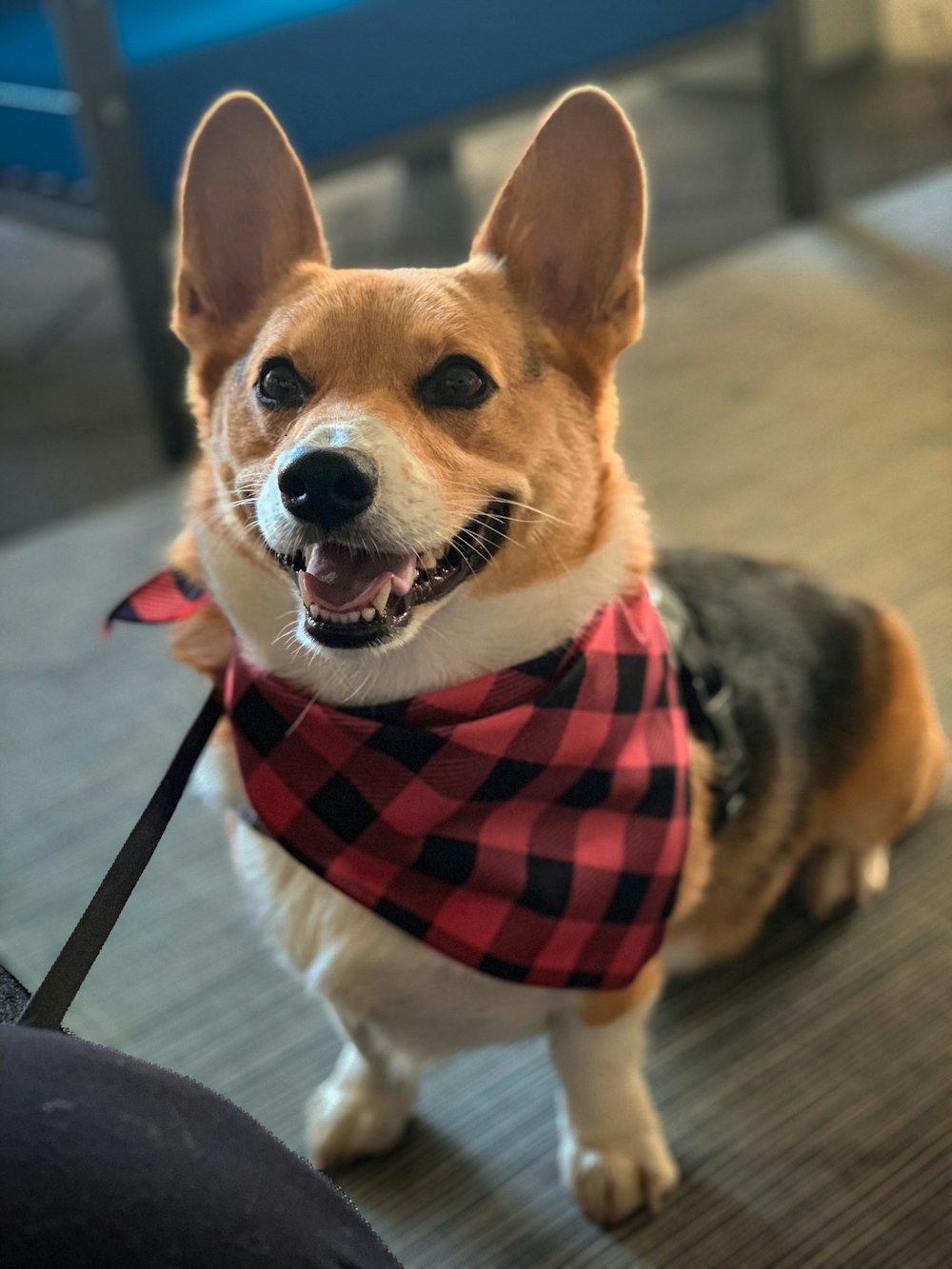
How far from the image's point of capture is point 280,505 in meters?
1.08

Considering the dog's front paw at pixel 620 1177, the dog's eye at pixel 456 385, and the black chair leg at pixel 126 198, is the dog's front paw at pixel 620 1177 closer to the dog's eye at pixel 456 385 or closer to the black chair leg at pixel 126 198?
the dog's eye at pixel 456 385

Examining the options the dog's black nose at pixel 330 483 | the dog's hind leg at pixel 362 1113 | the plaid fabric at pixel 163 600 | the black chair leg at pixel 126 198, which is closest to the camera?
the dog's black nose at pixel 330 483

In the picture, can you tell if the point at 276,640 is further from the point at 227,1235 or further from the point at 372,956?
the point at 227,1235

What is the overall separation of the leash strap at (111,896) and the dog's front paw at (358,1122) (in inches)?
20.2

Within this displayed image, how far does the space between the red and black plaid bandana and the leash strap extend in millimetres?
48

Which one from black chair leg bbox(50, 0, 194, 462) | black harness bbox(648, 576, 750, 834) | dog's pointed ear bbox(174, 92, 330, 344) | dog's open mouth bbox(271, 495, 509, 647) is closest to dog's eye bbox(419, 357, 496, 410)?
Result: dog's open mouth bbox(271, 495, 509, 647)

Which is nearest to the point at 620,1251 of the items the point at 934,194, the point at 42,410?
the point at 42,410

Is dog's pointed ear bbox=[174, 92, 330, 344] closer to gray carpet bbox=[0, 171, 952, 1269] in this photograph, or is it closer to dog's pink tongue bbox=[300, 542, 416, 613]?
dog's pink tongue bbox=[300, 542, 416, 613]

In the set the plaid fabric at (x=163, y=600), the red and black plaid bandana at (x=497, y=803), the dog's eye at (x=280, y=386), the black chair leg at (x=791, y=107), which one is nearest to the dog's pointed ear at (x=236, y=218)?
the dog's eye at (x=280, y=386)

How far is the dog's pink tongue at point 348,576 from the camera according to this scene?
1110mm

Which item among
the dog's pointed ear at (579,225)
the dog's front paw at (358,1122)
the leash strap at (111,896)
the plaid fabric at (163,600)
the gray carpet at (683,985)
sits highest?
the dog's pointed ear at (579,225)

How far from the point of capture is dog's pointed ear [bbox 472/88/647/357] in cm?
121

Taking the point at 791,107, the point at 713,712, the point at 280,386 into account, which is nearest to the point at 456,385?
the point at 280,386

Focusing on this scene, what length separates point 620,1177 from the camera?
4.58 ft
